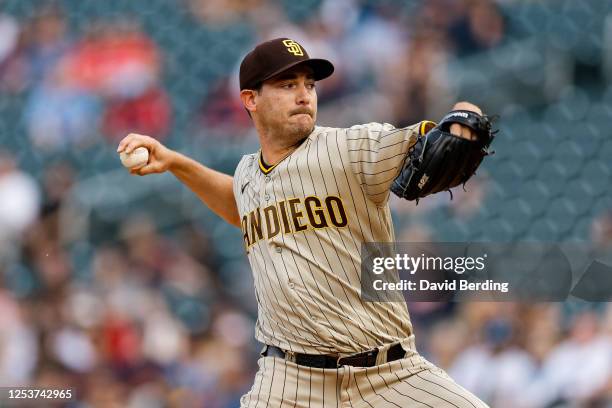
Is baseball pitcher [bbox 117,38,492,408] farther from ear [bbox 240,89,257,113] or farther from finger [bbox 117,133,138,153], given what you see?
finger [bbox 117,133,138,153]

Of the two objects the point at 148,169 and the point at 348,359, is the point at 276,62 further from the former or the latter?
the point at 348,359

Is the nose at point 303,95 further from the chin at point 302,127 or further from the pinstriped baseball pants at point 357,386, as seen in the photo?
the pinstriped baseball pants at point 357,386

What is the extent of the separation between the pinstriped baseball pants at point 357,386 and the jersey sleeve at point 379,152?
0.48 m

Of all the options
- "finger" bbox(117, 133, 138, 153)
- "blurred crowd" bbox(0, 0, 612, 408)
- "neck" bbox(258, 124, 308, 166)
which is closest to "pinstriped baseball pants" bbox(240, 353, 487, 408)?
"neck" bbox(258, 124, 308, 166)

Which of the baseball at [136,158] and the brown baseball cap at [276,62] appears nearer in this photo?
the brown baseball cap at [276,62]

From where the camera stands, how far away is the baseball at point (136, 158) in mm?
2867

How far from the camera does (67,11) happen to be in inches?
240

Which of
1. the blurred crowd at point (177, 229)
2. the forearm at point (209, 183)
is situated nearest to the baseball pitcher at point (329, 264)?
the forearm at point (209, 183)

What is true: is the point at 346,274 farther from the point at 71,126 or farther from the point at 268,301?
the point at 71,126

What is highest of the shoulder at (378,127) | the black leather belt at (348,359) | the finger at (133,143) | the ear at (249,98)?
the ear at (249,98)

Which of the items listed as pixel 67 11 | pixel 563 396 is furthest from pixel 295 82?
pixel 67 11

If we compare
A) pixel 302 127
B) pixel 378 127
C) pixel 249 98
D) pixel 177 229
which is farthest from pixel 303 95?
pixel 177 229

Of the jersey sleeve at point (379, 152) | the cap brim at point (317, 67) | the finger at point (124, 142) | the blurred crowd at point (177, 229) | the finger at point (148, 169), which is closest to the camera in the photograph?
the jersey sleeve at point (379, 152)

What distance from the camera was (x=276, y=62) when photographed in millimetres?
2742
